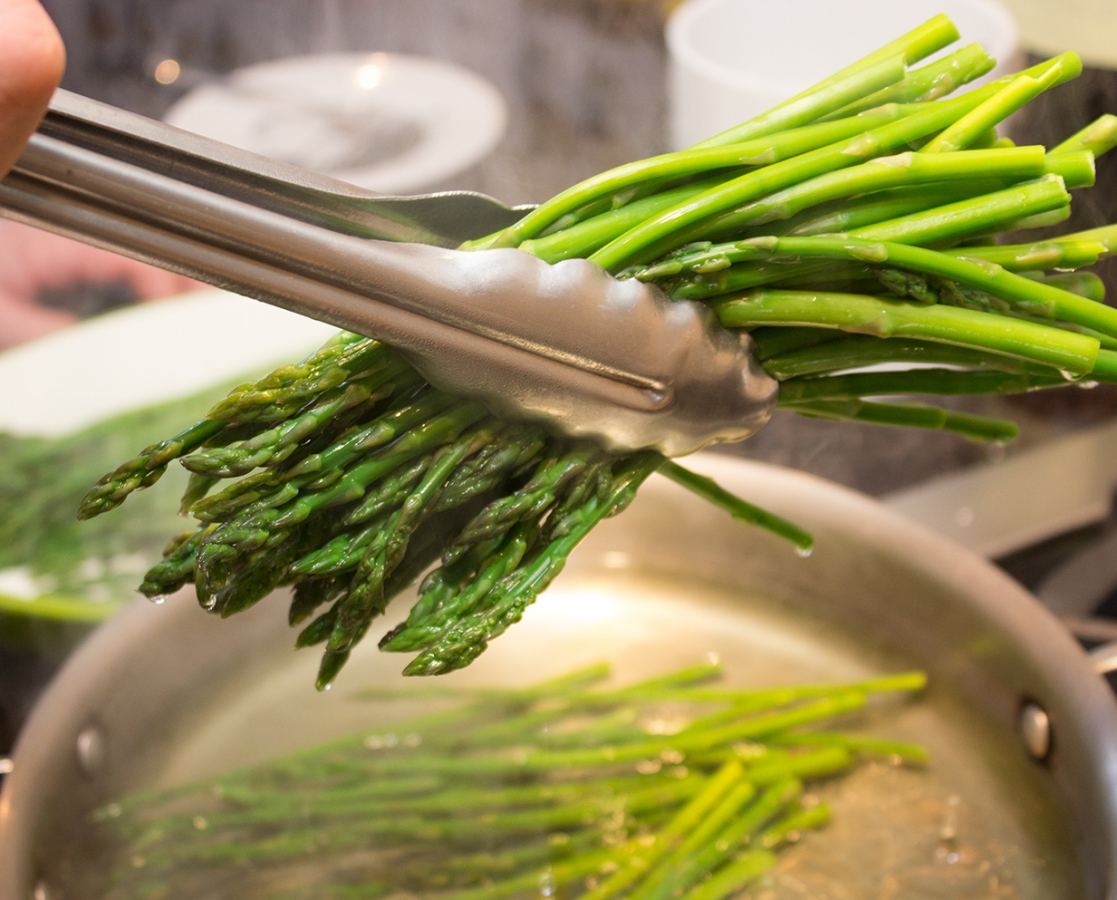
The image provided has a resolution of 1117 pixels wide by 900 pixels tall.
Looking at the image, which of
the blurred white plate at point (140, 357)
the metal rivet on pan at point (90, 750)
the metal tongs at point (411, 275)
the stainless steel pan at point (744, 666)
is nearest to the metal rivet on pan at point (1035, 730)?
the stainless steel pan at point (744, 666)

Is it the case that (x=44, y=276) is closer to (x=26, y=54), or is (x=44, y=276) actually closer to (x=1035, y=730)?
(x=26, y=54)

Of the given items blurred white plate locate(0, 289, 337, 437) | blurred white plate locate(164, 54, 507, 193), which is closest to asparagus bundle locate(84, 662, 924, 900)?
blurred white plate locate(0, 289, 337, 437)

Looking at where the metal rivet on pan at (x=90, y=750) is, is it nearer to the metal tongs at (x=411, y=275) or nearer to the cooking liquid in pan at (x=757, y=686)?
the cooking liquid in pan at (x=757, y=686)

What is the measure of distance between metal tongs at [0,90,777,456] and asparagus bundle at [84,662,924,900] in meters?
0.46

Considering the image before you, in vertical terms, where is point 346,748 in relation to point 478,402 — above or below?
below

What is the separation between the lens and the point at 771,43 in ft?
4.58

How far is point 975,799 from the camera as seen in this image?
0.93m

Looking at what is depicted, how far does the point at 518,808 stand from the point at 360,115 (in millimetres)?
1422

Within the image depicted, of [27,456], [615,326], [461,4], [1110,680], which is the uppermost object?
[615,326]

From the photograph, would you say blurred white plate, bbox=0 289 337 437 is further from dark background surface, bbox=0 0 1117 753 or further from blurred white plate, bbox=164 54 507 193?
blurred white plate, bbox=164 54 507 193

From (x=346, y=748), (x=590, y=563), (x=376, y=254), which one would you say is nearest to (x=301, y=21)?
(x=590, y=563)

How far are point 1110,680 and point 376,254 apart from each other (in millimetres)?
846

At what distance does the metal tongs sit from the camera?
48 cm

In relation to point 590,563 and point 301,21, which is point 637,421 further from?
point 301,21
